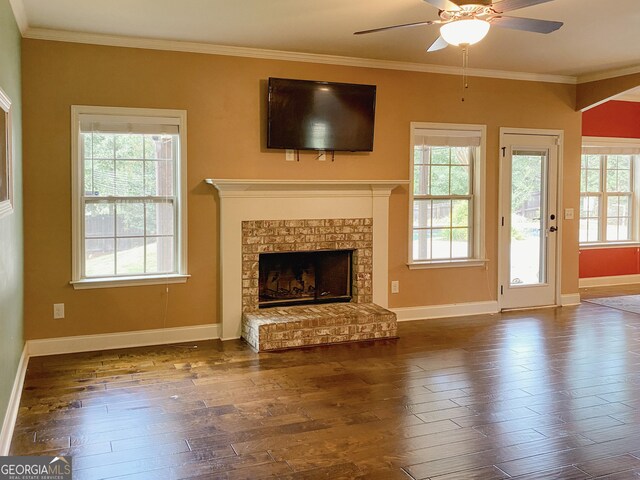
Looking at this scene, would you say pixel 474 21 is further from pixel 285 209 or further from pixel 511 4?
pixel 285 209

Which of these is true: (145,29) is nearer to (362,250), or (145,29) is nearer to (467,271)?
(362,250)

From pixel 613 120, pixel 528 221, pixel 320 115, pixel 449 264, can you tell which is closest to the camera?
pixel 320 115

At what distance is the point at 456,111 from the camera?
20.4ft

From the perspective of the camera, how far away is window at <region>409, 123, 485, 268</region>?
6145 millimetres

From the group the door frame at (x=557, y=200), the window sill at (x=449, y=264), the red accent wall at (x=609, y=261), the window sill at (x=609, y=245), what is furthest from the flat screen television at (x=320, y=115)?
the red accent wall at (x=609, y=261)

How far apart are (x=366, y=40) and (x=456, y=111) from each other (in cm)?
159

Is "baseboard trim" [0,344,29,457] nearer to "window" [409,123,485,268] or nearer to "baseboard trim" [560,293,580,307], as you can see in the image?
"window" [409,123,485,268]

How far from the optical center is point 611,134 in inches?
321

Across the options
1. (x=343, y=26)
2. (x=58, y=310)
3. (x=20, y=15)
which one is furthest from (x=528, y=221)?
(x=20, y=15)

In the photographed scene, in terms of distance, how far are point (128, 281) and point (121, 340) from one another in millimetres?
505

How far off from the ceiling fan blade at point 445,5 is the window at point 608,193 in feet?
18.1

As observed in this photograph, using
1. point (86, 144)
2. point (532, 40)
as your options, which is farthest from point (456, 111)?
point (86, 144)

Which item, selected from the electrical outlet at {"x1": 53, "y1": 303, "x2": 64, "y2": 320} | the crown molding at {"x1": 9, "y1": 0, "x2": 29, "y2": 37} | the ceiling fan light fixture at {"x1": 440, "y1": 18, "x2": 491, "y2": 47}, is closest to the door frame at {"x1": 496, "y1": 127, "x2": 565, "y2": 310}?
the ceiling fan light fixture at {"x1": 440, "y1": 18, "x2": 491, "y2": 47}

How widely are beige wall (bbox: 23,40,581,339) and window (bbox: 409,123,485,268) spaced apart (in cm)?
12
